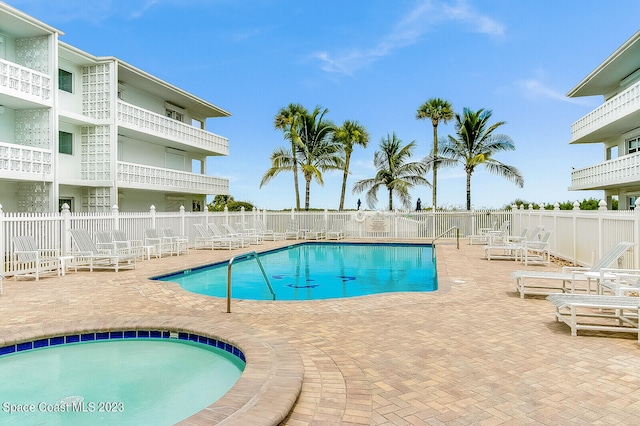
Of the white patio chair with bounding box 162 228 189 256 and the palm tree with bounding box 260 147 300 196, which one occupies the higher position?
the palm tree with bounding box 260 147 300 196

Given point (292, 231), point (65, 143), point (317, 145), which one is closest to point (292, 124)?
point (317, 145)

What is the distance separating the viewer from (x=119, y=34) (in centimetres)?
2091

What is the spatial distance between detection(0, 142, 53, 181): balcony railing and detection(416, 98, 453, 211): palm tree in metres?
24.7

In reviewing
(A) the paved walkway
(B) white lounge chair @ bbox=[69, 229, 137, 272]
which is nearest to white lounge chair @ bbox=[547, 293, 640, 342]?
(A) the paved walkway

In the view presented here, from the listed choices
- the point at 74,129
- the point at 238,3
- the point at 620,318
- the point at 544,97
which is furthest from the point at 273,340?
the point at 544,97

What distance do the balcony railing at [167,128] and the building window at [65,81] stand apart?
2.26m

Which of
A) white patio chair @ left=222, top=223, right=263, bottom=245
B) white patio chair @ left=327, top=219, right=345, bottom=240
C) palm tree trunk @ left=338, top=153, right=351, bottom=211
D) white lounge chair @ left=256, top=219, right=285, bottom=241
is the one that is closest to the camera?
white patio chair @ left=222, top=223, right=263, bottom=245

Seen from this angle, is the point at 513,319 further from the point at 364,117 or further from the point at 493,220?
the point at 364,117

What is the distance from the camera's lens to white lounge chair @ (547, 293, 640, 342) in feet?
16.9

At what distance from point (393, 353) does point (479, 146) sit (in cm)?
2841

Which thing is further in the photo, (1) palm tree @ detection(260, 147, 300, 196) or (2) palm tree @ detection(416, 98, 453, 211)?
(2) palm tree @ detection(416, 98, 453, 211)

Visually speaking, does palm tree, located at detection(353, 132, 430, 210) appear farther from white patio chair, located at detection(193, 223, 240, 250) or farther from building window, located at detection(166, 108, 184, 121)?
white patio chair, located at detection(193, 223, 240, 250)

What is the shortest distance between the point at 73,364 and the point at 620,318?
717cm

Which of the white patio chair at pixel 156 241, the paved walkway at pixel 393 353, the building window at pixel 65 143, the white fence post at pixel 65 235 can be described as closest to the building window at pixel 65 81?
the building window at pixel 65 143
